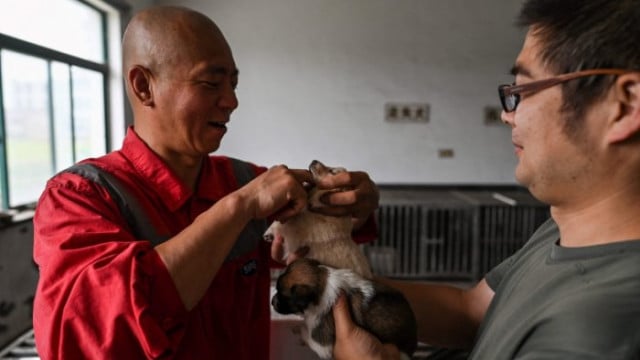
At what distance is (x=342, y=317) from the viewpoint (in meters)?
1.02

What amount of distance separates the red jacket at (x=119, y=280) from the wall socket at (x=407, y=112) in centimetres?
387

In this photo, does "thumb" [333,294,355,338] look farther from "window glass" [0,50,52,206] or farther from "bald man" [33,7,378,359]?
"window glass" [0,50,52,206]

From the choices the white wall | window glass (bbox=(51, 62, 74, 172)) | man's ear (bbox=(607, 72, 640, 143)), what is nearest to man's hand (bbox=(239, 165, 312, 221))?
man's ear (bbox=(607, 72, 640, 143))

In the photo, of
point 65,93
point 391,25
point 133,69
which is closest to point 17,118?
point 65,93

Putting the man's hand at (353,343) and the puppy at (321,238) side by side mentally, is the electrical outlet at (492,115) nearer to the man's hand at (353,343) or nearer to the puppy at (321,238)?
the puppy at (321,238)

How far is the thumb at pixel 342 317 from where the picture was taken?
3.29 ft

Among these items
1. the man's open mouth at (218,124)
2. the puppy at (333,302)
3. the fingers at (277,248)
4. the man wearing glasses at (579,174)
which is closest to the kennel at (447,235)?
the fingers at (277,248)

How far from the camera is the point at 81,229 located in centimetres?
78

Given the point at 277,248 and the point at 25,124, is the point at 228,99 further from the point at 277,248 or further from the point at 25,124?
the point at 25,124

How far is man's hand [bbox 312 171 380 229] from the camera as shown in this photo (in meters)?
1.13

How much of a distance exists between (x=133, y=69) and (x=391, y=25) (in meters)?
4.06

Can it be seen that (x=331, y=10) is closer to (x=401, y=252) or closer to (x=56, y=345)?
(x=401, y=252)

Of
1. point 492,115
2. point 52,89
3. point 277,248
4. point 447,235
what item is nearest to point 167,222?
point 277,248

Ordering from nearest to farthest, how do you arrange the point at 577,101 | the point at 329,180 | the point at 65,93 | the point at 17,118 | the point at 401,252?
the point at 577,101, the point at 329,180, the point at 17,118, the point at 65,93, the point at 401,252
